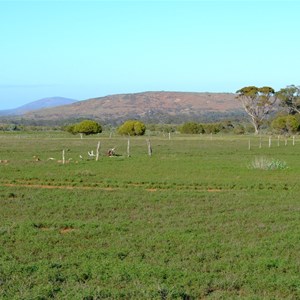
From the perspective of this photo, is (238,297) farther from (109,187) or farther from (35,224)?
(109,187)

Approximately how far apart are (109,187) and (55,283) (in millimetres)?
14520

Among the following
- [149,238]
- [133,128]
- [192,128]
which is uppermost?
A: [133,128]

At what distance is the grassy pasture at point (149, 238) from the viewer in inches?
401

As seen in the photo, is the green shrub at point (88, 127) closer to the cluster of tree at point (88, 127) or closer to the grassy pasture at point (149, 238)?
the cluster of tree at point (88, 127)

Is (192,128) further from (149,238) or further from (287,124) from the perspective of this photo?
(149,238)

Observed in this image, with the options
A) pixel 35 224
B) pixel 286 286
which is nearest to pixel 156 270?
pixel 286 286

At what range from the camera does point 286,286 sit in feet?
33.4

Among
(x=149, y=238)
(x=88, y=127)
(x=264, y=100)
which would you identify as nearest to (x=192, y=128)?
(x=264, y=100)

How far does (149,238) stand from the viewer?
550 inches

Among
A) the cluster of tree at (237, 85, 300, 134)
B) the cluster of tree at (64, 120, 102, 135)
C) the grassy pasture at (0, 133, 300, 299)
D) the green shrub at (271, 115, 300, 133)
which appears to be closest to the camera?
the grassy pasture at (0, 133, 300, 299)

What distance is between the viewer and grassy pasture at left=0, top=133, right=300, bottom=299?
33.4 ft

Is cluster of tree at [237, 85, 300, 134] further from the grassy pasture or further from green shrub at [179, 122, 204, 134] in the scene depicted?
the grassy pasture

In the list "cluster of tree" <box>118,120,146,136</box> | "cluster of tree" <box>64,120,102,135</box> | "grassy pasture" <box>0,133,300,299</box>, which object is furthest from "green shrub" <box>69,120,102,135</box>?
"grassy pasture" <box>0,133,300,299</box>

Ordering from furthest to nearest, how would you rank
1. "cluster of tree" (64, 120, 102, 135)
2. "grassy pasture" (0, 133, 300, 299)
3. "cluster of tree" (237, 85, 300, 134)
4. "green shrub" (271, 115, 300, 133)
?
"cluster of tree" (237, 85, 300, 134) < "cluster of tree" (64, 120, 102, 135) < "green shrub" (271, 115, 300, 133) < "grassy pasture" (0, 133, 300, 299)
